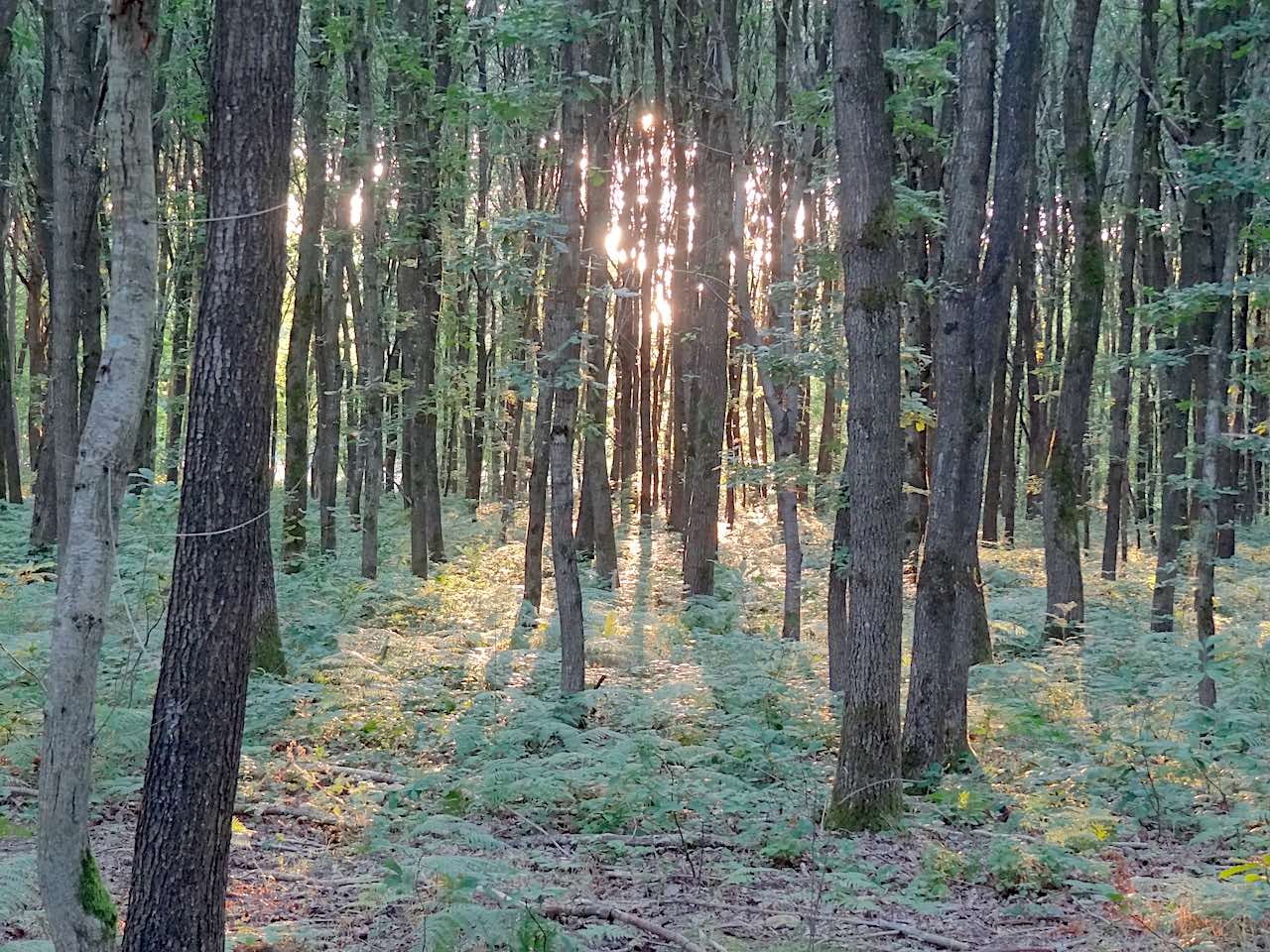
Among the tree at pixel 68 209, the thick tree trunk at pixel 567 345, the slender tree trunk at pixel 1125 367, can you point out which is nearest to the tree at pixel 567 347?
the thick tree trunk at pixel 567 345

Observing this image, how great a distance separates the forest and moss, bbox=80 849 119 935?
22 millimetres

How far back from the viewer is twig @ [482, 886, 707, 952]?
5.08 meters

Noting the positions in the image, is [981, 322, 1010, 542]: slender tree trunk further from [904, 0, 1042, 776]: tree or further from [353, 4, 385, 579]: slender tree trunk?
[353, 4, 385, 579]: slender tree trunk

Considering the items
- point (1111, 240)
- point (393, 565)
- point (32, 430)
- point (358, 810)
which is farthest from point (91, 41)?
point (1111, 240)

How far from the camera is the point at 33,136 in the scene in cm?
2361

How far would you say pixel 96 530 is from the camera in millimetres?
4316

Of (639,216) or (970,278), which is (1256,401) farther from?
(970,278)

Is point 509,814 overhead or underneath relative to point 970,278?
underneath

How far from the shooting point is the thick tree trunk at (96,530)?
169 inches

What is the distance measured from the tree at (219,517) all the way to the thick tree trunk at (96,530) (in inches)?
10.0

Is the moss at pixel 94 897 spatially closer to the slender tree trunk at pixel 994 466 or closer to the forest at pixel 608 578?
the forest at pixel 608 578

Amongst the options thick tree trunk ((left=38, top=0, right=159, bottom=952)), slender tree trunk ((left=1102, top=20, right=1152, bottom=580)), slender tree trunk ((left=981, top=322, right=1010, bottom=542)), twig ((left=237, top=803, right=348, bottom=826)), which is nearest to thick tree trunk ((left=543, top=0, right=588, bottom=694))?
twig ((left=237, top=803, right=348, bottom=826))

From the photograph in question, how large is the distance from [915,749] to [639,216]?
750 inches

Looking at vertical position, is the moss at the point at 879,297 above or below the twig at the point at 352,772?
above
